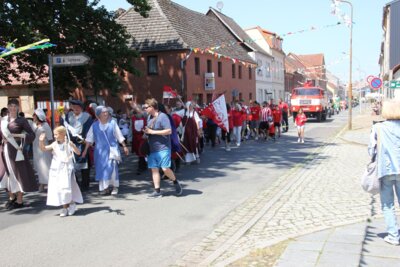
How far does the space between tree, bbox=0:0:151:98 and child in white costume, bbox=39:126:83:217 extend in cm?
776

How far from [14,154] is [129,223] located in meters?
2.52

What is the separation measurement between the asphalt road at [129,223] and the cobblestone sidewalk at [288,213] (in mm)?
240

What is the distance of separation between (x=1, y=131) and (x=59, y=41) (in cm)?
864

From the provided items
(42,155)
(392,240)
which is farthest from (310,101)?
(392,240)

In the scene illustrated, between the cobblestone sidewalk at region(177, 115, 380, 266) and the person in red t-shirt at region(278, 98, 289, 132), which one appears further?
the person in red t-shirt at region(278, 98, 289, 132)

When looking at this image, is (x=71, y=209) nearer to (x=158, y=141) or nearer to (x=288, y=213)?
(x=158, y=141)

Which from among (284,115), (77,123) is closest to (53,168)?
(77,123)

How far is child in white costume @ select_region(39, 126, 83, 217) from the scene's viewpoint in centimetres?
683

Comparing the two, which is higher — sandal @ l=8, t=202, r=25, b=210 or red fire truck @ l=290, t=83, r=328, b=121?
red fire truck @ l=290, t=83, r=328, b=121

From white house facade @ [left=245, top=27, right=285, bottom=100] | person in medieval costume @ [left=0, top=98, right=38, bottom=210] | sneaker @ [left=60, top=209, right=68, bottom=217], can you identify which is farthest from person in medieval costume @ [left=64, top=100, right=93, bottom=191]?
white house facade @ [left=245, top=27, right=285, bottom=100]

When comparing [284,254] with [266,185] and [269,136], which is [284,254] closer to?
[266,185]

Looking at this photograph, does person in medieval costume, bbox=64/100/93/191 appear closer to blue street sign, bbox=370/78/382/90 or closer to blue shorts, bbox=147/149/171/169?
blue shorts, bbox=147/149/171/169

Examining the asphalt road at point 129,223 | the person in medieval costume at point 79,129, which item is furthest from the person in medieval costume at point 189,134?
the person in medieval costume at point 79,129

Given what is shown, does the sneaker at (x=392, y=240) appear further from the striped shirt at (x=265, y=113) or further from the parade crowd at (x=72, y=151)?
the striped shirt at (x=265, y=113)
